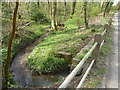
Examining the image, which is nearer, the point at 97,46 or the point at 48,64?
the point at 97,46

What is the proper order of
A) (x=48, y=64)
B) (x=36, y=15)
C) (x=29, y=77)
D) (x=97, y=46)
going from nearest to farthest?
(x=97, y=46)
(x=29, y=77)
(x=48, y=64)
(x=36, y=15)

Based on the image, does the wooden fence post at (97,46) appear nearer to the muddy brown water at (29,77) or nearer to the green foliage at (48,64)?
the muddy brown water at (29,77)

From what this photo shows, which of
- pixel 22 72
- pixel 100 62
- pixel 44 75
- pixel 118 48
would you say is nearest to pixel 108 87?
pixel 100 62

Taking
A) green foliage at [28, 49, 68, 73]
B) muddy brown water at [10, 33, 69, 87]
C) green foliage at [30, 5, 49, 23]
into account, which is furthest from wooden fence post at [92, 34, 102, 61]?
green foliage at [30, 5, 49, 23]

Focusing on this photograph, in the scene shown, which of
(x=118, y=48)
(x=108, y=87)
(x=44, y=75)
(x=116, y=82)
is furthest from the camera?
(x=44, y=75)

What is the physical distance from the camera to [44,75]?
26.2ft

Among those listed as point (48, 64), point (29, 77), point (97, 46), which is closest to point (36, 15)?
point (48, 64)

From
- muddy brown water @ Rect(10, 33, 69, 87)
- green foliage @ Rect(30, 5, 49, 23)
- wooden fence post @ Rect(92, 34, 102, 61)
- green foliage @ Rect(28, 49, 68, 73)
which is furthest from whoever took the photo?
green foliage @ Rect(30, 5, 49, 23)

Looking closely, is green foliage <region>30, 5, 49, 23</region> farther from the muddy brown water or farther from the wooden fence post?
the wooden fence post

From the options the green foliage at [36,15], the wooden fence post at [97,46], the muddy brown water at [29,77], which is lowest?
the muddy brown water at [29,77]

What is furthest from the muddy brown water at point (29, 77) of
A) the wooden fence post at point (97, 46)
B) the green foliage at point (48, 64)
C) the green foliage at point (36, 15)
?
the green foliage at point (36, 15)

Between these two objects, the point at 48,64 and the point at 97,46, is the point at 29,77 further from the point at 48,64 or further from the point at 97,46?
the point at 97,46

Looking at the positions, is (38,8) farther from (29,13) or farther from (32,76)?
(32,76)

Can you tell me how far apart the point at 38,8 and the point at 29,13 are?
1626mm
